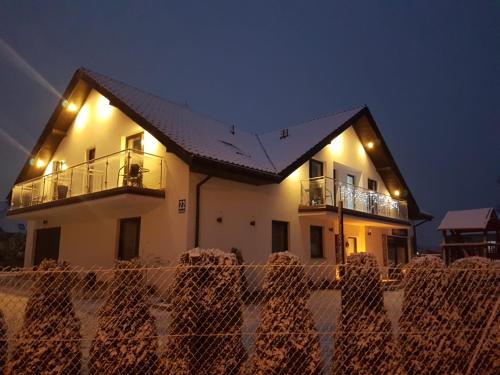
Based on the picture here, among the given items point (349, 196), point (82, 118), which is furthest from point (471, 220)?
point (82, 118)

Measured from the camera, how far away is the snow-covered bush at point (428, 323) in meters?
4.74

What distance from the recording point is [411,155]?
431 ft

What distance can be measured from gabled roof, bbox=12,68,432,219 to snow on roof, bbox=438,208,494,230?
12.4 feet

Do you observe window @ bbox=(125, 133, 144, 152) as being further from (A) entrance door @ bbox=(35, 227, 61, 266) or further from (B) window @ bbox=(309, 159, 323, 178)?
(B) window @ bbox=(309, 159, 323, 178)

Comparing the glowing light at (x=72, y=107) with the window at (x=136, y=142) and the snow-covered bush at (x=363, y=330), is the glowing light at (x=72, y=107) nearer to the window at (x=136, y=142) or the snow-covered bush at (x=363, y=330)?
the window at (x=136, y=142)

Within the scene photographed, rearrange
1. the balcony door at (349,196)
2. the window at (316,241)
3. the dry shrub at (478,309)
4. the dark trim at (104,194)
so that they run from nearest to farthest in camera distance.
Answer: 1. the dry shrub at (478,309)
2. the dark trim at (104,194)
3. the balcony door at (349,196)
4. the window at (316,241)

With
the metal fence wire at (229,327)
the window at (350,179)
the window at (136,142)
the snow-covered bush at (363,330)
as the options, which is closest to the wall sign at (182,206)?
the window at (136,142)

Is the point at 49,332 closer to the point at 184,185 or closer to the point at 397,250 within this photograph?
the point at 184,185

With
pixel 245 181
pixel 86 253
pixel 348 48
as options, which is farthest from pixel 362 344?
pixel 348 48

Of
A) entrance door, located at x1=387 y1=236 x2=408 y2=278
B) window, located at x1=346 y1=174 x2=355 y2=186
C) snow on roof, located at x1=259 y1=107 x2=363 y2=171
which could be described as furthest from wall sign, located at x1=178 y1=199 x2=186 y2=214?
entrance door, located at x1=387 y1=236 x2=408 y2=278

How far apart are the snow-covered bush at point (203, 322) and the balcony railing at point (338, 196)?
411 inches

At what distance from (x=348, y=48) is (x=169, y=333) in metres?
194

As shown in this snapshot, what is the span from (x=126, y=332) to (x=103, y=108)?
12.4 meters

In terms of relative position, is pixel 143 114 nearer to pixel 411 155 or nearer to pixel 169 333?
pixel 169 333
